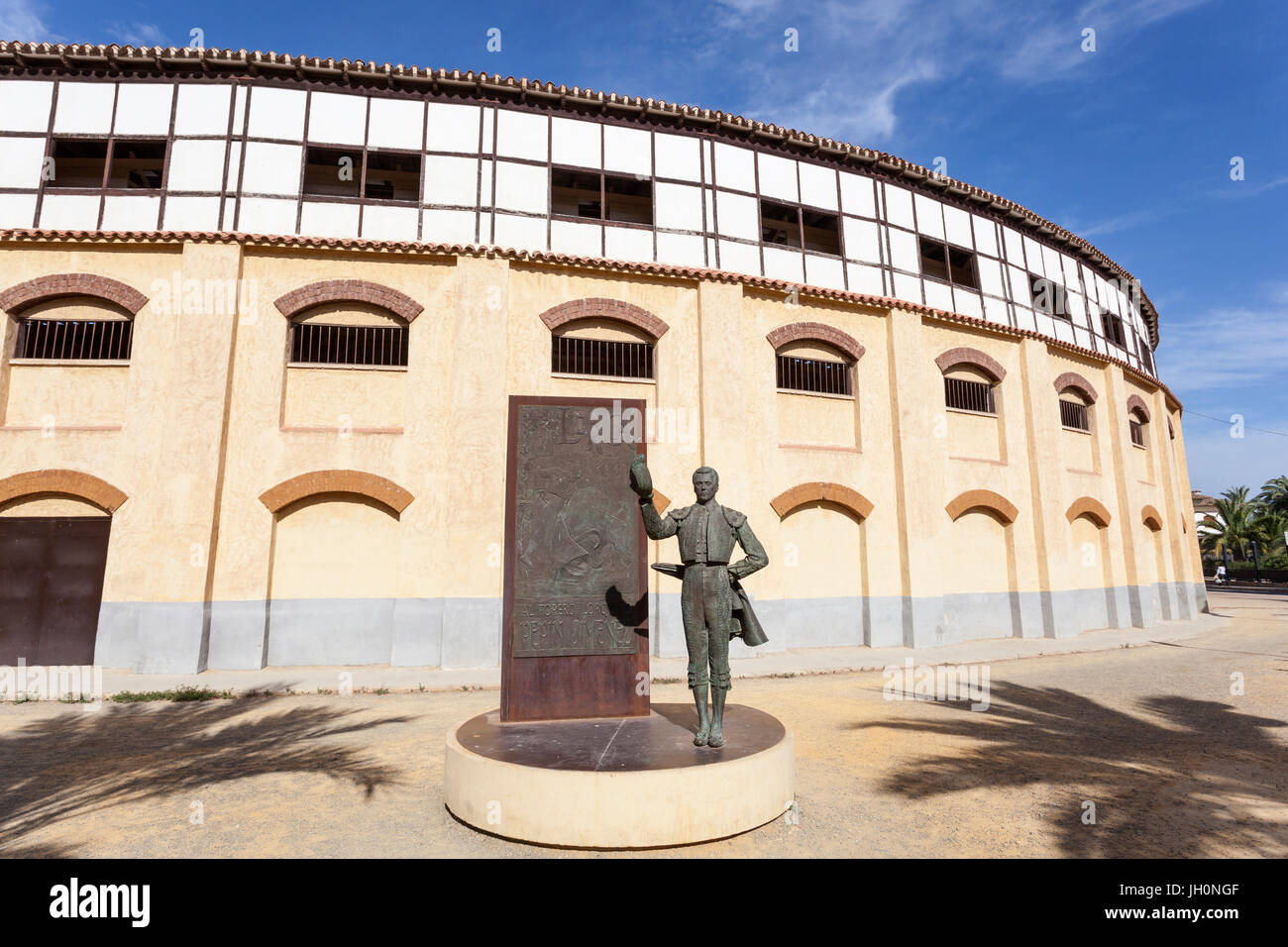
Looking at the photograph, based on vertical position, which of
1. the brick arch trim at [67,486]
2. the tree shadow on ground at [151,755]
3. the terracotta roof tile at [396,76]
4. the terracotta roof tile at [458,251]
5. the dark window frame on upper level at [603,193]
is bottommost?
the tree shadow on ground at [151,755]

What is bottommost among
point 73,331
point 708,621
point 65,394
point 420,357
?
point 708,621

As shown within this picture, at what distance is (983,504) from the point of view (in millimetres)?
15203

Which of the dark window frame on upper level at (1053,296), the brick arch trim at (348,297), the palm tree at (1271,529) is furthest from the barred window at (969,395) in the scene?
the palm tree at (1271,529)

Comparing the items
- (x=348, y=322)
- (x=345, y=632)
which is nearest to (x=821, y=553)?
(x=345, y=632)

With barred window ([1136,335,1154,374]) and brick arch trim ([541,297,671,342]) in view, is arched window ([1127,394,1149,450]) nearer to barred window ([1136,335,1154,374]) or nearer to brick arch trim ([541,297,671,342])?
barred window ([1136,335,1154,374])

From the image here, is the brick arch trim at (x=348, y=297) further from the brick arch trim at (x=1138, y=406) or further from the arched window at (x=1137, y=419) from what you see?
the arched window at (x=1137, y=419)

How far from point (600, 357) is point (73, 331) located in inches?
391

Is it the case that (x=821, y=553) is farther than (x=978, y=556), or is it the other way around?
(x=978, y=556)

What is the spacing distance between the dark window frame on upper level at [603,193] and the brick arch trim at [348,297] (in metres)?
3.58

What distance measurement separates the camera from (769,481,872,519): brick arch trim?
13.2 m

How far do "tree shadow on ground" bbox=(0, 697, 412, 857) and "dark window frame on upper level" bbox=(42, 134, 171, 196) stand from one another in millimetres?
9749

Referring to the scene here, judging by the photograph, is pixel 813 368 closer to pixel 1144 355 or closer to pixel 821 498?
pixel 821 498

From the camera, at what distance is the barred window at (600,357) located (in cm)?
1280

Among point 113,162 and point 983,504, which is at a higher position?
point 113,162
